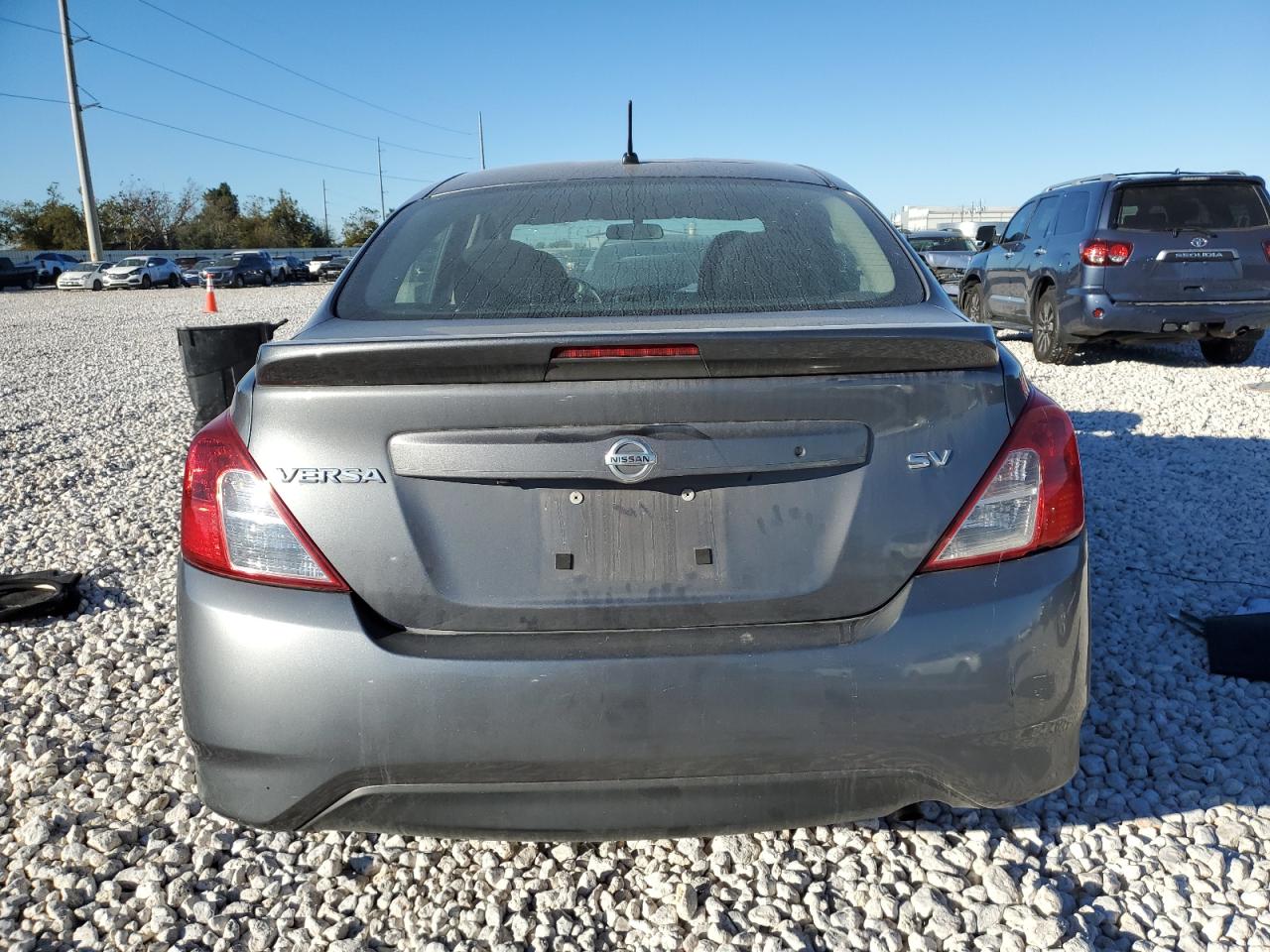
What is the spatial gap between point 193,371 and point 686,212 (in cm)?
486

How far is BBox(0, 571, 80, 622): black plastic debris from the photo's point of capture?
3.76m

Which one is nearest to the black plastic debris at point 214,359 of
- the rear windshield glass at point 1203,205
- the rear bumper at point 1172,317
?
the rear bumper at point 1172,317

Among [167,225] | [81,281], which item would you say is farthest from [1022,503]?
[167,225]

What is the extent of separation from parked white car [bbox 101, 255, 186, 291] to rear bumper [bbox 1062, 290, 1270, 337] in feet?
129

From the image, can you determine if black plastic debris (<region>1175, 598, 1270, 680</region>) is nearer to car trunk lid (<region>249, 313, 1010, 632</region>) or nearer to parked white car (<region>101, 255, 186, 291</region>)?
car trunk lid (<region>249, 313, 1010, 632</region>)

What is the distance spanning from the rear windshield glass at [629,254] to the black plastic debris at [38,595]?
229 cm

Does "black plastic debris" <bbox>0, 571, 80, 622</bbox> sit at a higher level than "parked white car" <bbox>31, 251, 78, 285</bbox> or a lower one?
lower

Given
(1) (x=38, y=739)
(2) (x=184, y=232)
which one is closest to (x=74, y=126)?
(2) (x=184, y=232)

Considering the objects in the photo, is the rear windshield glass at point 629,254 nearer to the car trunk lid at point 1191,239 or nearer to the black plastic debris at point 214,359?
the black plastic debris at point 214,359

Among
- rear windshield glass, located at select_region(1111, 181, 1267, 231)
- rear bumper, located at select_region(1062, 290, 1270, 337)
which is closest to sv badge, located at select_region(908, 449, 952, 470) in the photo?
rear bumper, located at select_region(1062, 290, 1270, 337)

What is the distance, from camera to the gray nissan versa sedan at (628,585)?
174 cm

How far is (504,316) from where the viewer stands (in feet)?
7.05

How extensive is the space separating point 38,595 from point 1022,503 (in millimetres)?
3847

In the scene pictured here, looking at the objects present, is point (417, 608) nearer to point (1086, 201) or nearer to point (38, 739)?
point (38, 739)
